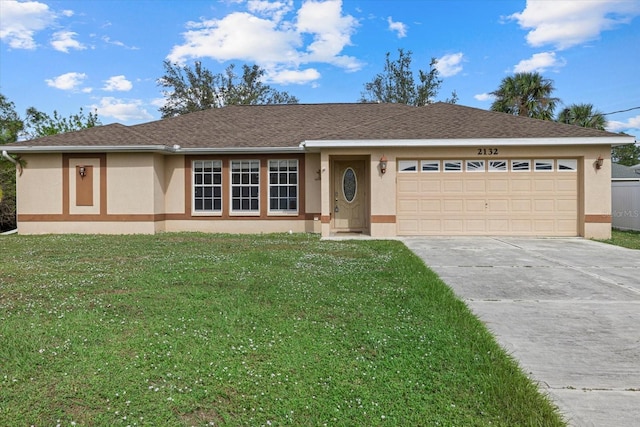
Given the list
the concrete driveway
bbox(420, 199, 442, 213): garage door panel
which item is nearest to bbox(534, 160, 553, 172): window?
bbox(420, 199, 442, 213): garage door panel

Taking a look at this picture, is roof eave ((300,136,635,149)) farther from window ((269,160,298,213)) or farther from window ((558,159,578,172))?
window ((269,160,298,213))

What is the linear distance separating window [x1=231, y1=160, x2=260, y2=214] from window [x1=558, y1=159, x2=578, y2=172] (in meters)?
9.57

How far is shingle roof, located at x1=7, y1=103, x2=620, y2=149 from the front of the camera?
1258cm

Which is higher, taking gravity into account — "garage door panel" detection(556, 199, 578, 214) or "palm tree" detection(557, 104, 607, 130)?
"palm tree" detection(557, 104, 607, 130)

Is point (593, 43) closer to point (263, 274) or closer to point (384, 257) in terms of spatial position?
point (384, 257)

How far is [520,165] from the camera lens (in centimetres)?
1261

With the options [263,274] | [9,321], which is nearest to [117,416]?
[9,321]

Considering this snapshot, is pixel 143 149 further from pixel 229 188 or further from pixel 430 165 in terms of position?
pixel 430 165

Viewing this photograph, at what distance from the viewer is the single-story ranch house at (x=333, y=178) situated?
12.4 meters

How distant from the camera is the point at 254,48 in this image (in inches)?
1287

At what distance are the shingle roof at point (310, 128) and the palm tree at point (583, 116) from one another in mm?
13786

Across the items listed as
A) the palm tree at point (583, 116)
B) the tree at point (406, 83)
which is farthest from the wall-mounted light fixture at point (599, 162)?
the tree at point (406, 83)

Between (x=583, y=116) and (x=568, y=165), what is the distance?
15.6m

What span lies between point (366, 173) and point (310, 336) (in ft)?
34.5
